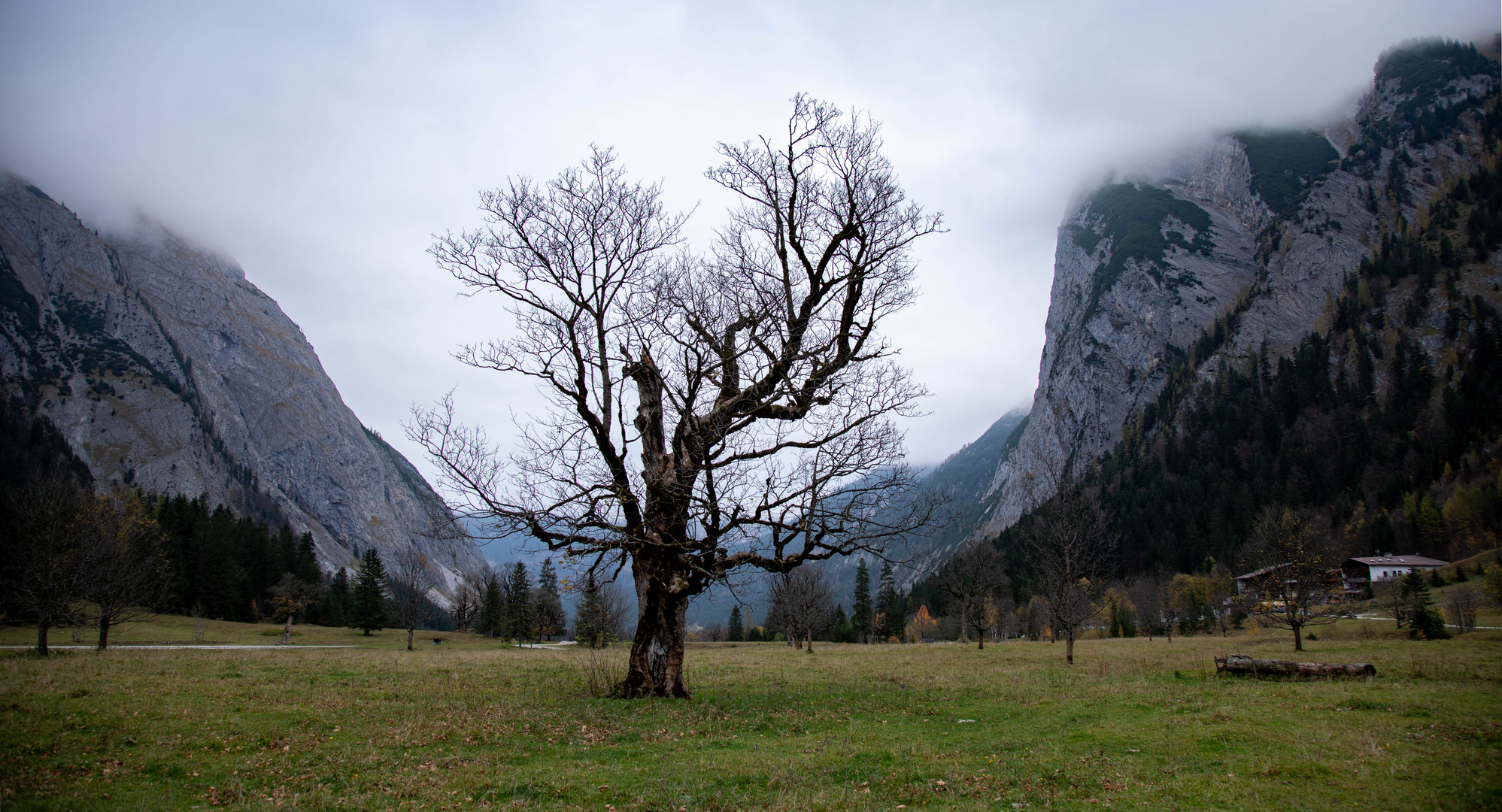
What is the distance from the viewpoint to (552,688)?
15.8 metres

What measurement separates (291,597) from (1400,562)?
112805 millimetres

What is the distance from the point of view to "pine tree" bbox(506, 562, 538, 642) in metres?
63.3

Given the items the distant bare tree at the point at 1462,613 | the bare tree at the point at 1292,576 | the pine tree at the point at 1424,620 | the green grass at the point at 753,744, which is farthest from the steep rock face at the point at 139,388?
the distant bare tree at the point at 1462,613

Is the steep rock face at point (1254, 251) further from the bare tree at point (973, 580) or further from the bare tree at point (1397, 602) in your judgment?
the bare tree at point (1397, 602)

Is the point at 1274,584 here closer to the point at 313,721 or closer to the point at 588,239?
the point at 588,239

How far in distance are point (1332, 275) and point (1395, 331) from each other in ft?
125

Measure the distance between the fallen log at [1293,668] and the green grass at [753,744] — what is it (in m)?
0.76

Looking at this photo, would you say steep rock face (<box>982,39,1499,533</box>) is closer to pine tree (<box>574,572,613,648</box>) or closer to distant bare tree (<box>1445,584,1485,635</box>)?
distant bare tree (<box>1445,584,1485,635</box>)

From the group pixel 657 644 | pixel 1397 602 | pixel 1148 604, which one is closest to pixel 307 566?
pixel 657 644

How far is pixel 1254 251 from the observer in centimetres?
17325

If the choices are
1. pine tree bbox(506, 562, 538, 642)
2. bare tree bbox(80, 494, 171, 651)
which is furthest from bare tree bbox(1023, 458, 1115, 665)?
pine tree bbox(506, 562, 538, 642)

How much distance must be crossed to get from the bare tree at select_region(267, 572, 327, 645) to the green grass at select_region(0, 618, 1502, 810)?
134 ft

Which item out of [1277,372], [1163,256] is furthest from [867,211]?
[1163,256]

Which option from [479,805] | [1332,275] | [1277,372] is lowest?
[479,805]
